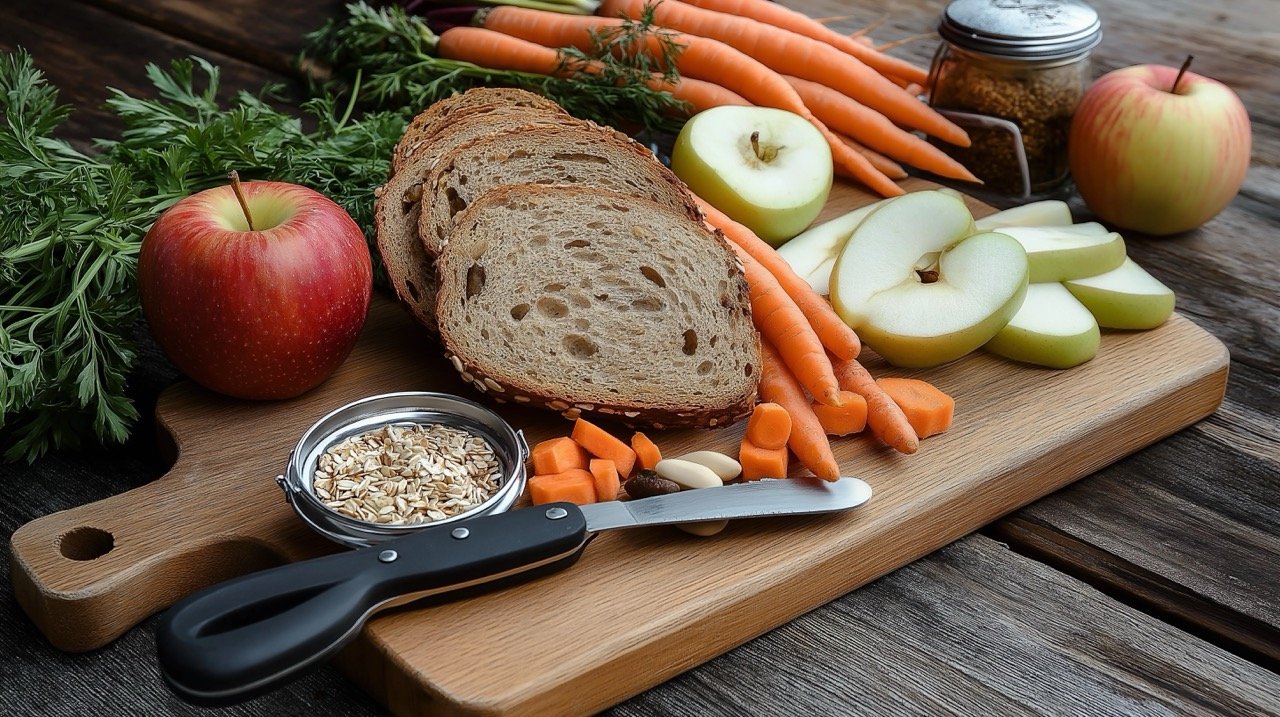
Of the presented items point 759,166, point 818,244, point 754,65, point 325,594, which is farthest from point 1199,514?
point 754,65

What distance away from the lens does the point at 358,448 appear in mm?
1822

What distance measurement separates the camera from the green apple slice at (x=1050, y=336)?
2.17 metres

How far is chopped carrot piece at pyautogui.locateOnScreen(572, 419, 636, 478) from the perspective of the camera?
1903 millimetres

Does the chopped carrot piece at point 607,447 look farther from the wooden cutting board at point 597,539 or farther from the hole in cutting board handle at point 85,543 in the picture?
the hole in cutting board handle at point 85,543

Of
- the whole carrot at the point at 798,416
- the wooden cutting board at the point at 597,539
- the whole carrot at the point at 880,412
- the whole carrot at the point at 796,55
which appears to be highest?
the whole carrot at the point at 796,55

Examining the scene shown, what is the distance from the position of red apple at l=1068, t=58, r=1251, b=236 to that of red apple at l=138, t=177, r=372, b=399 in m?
1.69

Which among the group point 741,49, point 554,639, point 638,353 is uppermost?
point 741,49

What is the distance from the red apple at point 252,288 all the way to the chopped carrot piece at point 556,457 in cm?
44

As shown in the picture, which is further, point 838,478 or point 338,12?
point 338,12

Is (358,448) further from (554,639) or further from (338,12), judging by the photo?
(338,12)

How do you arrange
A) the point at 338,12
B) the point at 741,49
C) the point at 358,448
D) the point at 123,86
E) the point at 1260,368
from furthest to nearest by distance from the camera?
the point at 338,12 < the point at 123,86 < the point at 741,49 < the point at 1260,368 < the point at 358,448

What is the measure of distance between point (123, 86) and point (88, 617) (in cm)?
214

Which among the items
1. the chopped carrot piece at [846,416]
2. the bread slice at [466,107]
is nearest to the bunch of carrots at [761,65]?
the bread slice at [466,107]

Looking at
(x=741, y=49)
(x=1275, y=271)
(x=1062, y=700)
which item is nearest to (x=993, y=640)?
(x=1062, y=700)
